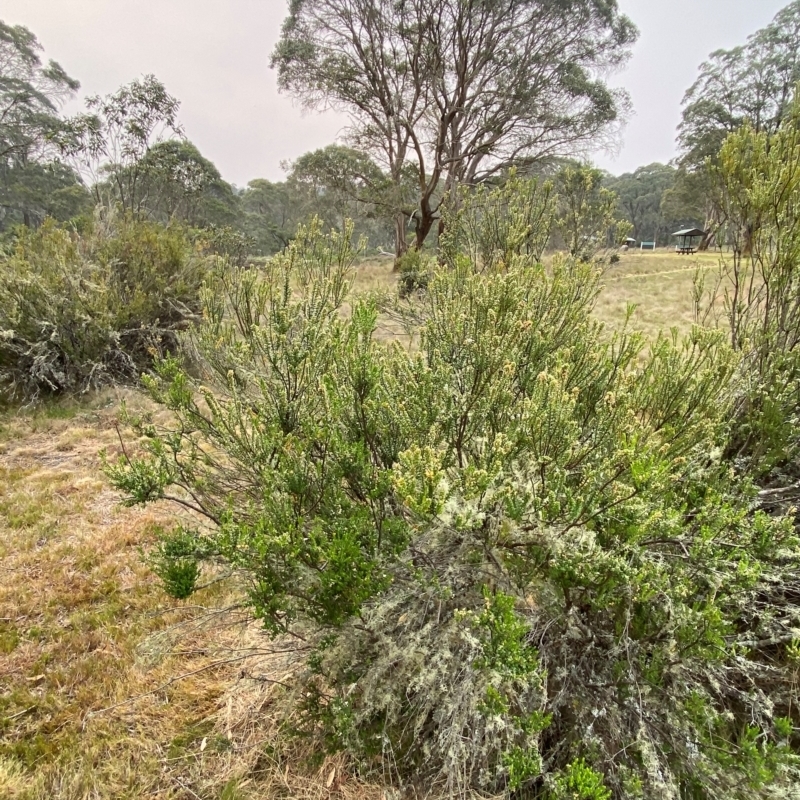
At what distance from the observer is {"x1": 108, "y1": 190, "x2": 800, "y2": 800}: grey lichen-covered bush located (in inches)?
53.2

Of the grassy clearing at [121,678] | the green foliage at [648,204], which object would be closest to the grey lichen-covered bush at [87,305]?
the grassy clearing at [121,678]

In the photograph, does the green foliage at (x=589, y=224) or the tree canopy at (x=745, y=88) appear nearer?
the green foliage at (x=589, y=224)

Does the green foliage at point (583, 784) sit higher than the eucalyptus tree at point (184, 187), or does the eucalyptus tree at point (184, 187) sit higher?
the eucalyptus tree at point (184, 187)

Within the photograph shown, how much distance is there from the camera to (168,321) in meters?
7.15

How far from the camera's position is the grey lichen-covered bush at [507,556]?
135 cm

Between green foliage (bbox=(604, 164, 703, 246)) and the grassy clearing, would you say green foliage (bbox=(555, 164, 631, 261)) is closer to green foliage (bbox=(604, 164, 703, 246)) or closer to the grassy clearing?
the grassy clearing

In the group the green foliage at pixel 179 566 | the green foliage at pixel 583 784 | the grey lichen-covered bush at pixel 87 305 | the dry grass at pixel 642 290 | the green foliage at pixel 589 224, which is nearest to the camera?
the green foliage at pixel 583 784

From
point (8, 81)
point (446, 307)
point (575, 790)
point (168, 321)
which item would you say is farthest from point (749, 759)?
point (8, 81)

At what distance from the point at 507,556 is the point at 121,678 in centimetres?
212

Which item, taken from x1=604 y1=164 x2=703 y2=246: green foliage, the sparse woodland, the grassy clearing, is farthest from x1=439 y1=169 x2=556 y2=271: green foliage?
x1=604 y1=164 x2=703 y2=246: green foliage

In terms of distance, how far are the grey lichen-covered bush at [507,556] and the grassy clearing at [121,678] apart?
0.97 ft

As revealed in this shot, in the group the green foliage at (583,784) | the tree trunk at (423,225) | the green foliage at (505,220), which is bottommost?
the green foliage at (583,784)

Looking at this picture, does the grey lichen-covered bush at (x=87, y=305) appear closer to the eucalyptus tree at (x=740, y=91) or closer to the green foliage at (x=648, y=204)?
the eucalyptus tree at (x=740, y=91)

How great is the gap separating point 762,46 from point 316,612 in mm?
30818
